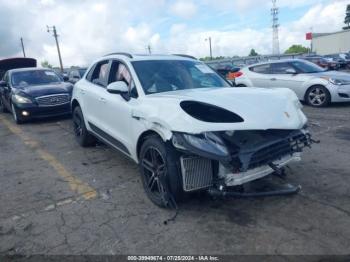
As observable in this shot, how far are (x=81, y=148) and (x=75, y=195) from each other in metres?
2.36

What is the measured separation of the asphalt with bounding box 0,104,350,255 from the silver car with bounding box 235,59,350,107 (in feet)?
14.6

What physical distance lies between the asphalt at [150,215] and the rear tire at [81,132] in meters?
0.85

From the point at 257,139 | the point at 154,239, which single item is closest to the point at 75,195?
the point at 154,239

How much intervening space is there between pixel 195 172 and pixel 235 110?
0.73 m

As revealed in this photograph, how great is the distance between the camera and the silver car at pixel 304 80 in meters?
9.41

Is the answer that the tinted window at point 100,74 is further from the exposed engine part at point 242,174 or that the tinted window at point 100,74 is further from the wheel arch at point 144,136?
the exposed engine part at point 242,174

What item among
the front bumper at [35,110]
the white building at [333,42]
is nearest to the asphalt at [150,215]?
the front bumper at [35,110]

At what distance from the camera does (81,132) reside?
A: 6.40m

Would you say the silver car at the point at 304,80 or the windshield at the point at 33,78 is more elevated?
the windshield at the point at 33,78

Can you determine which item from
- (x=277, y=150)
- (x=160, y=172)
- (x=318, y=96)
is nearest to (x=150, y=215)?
(x=160, y=172)

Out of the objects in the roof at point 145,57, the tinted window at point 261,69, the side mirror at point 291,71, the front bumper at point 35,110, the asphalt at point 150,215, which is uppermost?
the roof at point 145,57

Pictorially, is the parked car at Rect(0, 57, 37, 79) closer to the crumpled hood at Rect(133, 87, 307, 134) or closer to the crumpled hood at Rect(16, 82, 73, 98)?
the crumpled hood at Rect(16, 82, 73, 98)

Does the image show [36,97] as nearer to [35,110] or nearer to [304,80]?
[35,110]

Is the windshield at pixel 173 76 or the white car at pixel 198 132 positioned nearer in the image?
the white car at pixel 198 132
